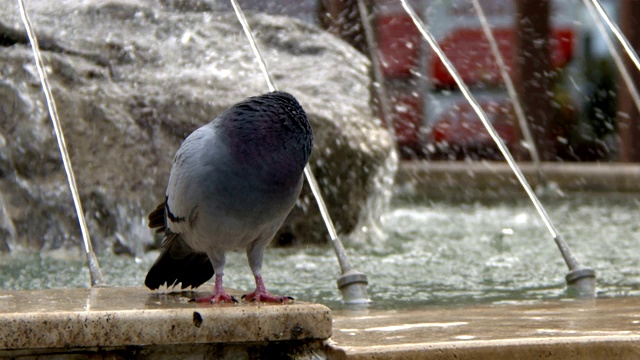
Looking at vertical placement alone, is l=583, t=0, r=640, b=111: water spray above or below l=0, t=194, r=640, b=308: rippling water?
above

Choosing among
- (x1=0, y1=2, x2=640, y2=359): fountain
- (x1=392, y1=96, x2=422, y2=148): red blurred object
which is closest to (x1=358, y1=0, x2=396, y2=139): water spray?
(x1=392, y1=96, x2=422, y2=148): red blurred object

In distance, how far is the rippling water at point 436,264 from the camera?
4.91m

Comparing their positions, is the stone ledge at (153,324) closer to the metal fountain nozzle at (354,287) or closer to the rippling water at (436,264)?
the metal fountain nozzle at (354,287)

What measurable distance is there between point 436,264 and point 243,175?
3148 mm

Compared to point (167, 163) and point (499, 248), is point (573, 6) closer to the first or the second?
point (499, 248)

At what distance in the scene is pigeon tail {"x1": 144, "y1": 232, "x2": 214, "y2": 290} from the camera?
11.1 ft

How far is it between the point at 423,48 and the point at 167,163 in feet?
24.0

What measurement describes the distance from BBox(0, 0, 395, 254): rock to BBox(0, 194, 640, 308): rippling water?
0.77 ft

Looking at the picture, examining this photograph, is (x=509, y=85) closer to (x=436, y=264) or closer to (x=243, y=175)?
(x=436, y=264)

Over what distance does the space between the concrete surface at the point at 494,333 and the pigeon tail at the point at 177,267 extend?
436mm

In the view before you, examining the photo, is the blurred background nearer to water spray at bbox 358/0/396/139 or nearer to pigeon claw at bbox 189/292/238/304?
water spray at bbox 358/0/396/139

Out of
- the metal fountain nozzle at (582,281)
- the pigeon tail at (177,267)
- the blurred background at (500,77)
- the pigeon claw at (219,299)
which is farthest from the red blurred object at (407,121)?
the pigeon claw at (219,299)

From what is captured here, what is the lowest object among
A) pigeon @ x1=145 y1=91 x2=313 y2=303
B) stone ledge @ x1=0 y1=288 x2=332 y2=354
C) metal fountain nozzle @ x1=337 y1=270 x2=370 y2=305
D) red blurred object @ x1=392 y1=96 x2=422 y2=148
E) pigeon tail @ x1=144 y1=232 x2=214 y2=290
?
red blurred object @ x1=392 y1=96 x2=422 y2=148

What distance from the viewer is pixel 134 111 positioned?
21.2 feet
